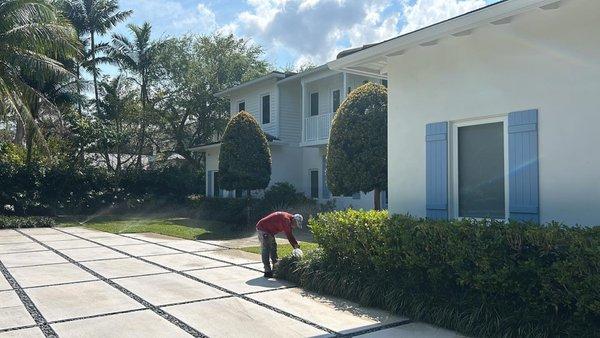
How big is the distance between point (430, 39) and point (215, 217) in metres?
15.9

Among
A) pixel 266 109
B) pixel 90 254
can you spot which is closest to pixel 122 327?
pixel 90 254

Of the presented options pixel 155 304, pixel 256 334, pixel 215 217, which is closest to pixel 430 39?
pixel 256 334

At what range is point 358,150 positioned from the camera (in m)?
11.6

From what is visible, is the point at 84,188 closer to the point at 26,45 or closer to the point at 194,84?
the point at 26,45

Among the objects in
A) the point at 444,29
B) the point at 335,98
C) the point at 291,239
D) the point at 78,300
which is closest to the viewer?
the point at 444,29

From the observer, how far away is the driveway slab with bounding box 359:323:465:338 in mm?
5609

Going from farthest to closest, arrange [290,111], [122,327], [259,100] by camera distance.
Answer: [259,100], [290,111], [122,327]

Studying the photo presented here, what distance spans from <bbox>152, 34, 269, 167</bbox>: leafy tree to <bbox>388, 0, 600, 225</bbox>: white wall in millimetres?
26745

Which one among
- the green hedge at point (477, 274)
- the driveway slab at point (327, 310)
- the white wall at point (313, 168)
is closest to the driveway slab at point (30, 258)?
the driveway slab at point (327, 310)

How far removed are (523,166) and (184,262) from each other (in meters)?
7.12

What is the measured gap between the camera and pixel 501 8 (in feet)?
19.8

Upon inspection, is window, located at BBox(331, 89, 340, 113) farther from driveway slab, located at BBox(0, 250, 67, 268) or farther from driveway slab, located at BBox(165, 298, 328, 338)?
driveway slab, located at BBox(165, 298, 328, 338)

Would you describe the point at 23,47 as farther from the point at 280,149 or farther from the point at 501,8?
the point at 501,8

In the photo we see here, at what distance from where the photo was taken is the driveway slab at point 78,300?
655cm
